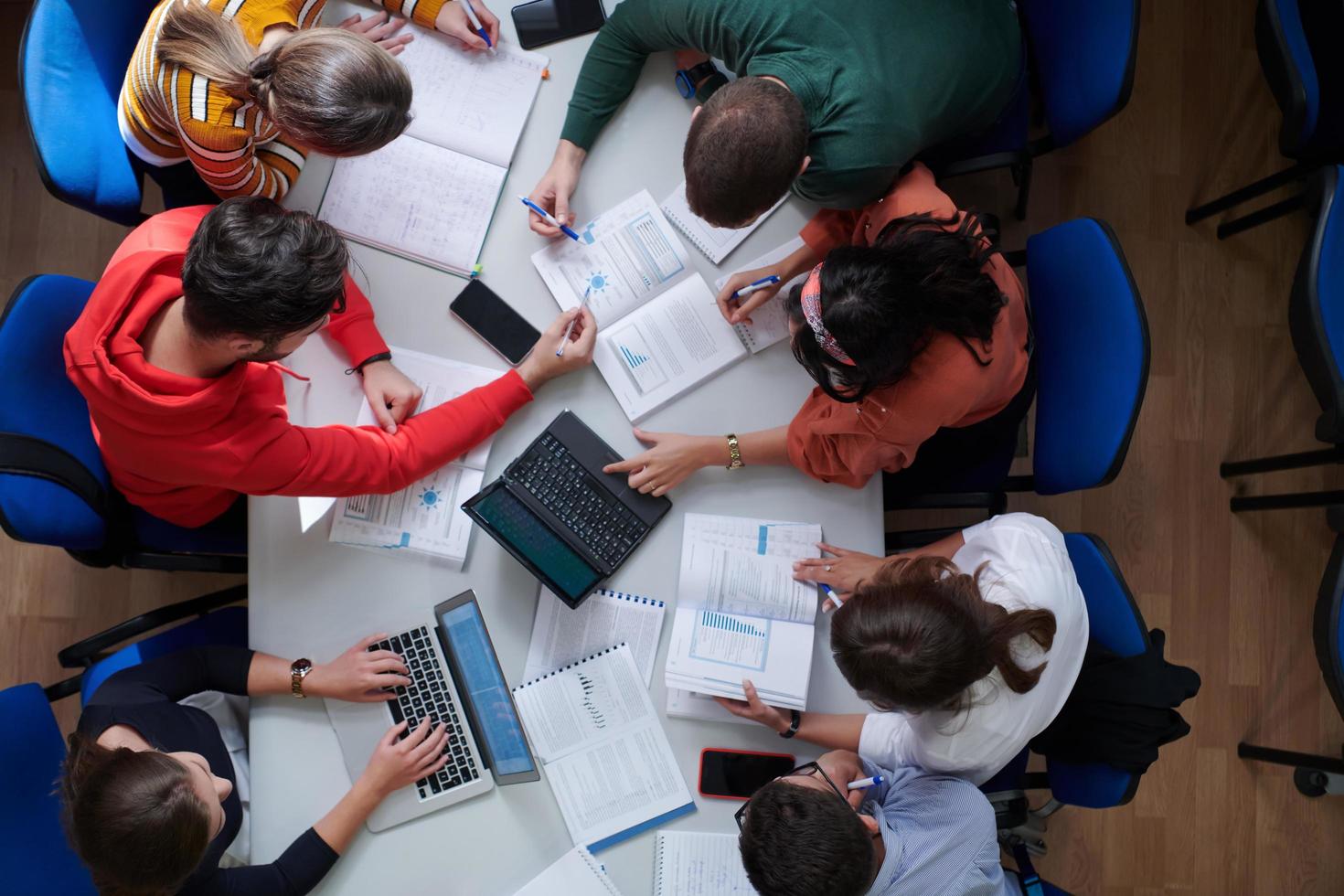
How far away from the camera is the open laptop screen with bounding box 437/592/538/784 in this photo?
5.20 ft

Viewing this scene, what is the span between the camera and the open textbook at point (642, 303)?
5.49 ft

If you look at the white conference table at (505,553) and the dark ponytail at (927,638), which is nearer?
the dark ponytail at (927,638)

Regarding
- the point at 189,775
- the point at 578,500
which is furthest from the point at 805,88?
the point at 189,775

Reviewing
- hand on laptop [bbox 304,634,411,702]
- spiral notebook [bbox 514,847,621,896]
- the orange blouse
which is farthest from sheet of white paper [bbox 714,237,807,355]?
spiral notebook [bbox 514,847,621,896]

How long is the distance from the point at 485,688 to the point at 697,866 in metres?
0.49

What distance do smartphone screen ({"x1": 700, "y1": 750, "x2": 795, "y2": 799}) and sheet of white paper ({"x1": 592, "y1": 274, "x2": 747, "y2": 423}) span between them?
2.05 feet

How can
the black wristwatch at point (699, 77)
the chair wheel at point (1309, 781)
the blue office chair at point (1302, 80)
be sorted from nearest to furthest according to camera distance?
the black wristwatch at point (699, 77), the blue office chair at point (1302, 80), the chair wheel at point (1309, 781)

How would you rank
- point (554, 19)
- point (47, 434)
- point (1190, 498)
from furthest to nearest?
point (1190, 498) → point (554, 19) → point (47, 434)

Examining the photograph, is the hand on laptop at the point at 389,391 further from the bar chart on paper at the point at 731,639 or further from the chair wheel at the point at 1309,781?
the chair wheel at the point at 1309,781

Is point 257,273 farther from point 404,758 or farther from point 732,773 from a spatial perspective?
point 732,773

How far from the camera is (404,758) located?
1.55 meters

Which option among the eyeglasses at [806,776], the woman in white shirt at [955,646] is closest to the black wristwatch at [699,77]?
the woman in white shirt at [955,646]

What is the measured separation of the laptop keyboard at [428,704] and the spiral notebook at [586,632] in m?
0.15

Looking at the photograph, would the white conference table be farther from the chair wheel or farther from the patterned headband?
the chair wheel
